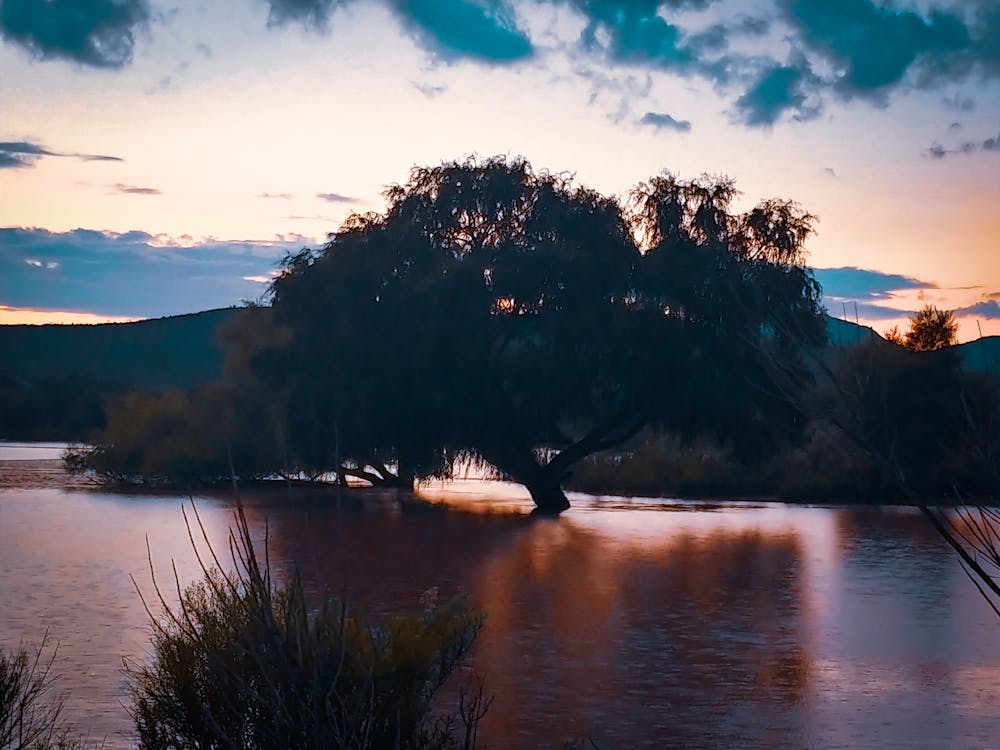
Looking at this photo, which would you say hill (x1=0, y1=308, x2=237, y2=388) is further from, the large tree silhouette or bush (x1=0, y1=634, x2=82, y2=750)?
bush (x1=0, y1=634, x2=82, y2=750)

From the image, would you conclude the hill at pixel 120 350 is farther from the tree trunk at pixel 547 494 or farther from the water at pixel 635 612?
the water at pixel 635 612

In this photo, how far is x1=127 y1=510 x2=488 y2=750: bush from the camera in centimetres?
619

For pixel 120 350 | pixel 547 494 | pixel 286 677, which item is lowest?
pixel 286 677

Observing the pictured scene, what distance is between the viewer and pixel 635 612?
53.7 ft

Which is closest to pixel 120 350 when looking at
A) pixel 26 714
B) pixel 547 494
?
pixel 547 494

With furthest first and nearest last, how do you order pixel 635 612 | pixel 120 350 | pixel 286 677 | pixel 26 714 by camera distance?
pixel 120 350, pixel 635 612, pixel 26 714, pixel 286 677

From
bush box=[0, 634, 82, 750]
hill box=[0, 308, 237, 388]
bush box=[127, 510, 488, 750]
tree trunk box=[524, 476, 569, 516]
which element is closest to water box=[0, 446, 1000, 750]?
bush box=[0, 634, 82, 750]

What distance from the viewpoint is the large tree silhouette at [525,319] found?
3425 cm

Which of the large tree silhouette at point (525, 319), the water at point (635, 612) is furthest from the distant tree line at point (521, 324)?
the water at point (635, 612)

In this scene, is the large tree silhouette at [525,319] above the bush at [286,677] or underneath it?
above

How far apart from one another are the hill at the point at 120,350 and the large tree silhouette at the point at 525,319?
82.0 metres

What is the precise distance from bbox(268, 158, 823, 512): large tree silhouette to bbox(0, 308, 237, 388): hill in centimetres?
8198

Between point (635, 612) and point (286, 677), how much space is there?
10.5 metres

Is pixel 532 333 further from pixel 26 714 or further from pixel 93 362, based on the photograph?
pixel 93 362
